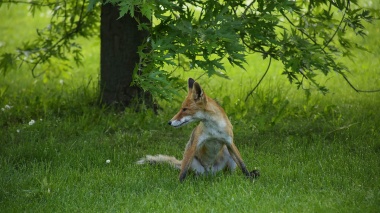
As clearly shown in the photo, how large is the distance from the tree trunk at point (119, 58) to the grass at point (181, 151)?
11.9 inches

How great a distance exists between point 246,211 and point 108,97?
182 inches

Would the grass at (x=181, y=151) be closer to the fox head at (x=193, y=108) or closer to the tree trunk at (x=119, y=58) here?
the tree trunk at (x=119, y=58)

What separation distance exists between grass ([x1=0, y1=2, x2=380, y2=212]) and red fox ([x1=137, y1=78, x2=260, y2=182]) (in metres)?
0.21

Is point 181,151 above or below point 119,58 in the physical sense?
below

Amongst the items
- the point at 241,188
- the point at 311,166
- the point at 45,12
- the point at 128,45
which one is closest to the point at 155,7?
the point at 241,188

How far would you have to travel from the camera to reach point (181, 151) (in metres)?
8.24

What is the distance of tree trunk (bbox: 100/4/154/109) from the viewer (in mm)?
9570

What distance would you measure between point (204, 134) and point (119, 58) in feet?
10.7

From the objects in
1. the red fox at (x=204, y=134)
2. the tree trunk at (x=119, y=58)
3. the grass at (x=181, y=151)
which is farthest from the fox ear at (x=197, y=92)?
the tree trunk at (x=119, y=58)

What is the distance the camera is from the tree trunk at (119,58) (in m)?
9.57

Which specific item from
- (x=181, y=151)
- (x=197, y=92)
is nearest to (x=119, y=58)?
(x=181, y=151)

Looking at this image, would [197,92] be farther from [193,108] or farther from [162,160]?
[162,160]

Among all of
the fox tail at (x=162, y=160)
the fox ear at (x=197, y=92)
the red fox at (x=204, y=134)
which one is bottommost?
the fox tail at (x=162, y=160)

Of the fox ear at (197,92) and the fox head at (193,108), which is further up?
the fox ear at (197,92)
